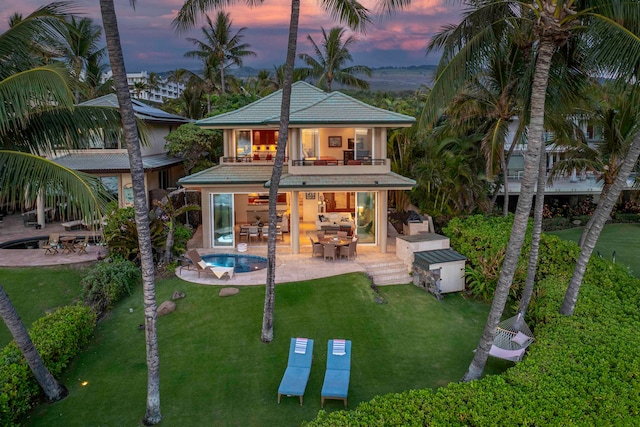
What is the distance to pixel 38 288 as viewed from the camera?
1574 centimetres

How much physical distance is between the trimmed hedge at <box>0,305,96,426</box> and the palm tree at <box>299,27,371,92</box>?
30.3 metres

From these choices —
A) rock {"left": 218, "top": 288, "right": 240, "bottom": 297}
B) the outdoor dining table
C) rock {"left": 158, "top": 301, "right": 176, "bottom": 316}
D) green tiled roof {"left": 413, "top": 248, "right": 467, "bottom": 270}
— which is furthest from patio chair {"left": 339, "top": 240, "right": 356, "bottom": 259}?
the outdoor dining table

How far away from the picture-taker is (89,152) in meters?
23.6

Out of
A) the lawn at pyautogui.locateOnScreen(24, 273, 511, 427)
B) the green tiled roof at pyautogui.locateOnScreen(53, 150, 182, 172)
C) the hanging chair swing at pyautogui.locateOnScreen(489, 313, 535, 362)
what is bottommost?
the lawn at pyautogui.locateOnScreen(24, 273, 511, 427)

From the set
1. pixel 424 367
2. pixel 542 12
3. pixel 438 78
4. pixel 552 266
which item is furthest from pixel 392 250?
pixel 542 12

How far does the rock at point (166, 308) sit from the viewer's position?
527 inches

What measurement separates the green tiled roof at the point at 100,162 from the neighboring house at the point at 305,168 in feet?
15.3

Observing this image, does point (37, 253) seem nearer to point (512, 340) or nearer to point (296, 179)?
point (296, 179)

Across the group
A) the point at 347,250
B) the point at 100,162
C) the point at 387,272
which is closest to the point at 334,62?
the point at 100,162

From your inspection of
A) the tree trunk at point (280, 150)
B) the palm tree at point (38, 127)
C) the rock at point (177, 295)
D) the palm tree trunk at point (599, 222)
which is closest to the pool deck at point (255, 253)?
the rock at point (177, 295)

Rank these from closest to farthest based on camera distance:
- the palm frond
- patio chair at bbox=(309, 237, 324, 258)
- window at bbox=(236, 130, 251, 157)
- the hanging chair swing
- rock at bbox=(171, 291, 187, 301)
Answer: the palm frond < the hanging chair swing < rock at bbox=(171, 291, 187, 301) < patio chair at bbox=(309, 237, 324, 258) < window at bbox=(236, 130, 251, 157)

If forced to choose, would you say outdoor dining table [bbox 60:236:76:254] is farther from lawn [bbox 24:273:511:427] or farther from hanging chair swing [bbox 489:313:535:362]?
hanging chair swing [bbox 489:313:535:362]

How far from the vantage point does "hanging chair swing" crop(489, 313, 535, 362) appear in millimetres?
10188

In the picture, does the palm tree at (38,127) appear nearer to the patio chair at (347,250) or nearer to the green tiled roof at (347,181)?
the green tiled roof at (347,181)
